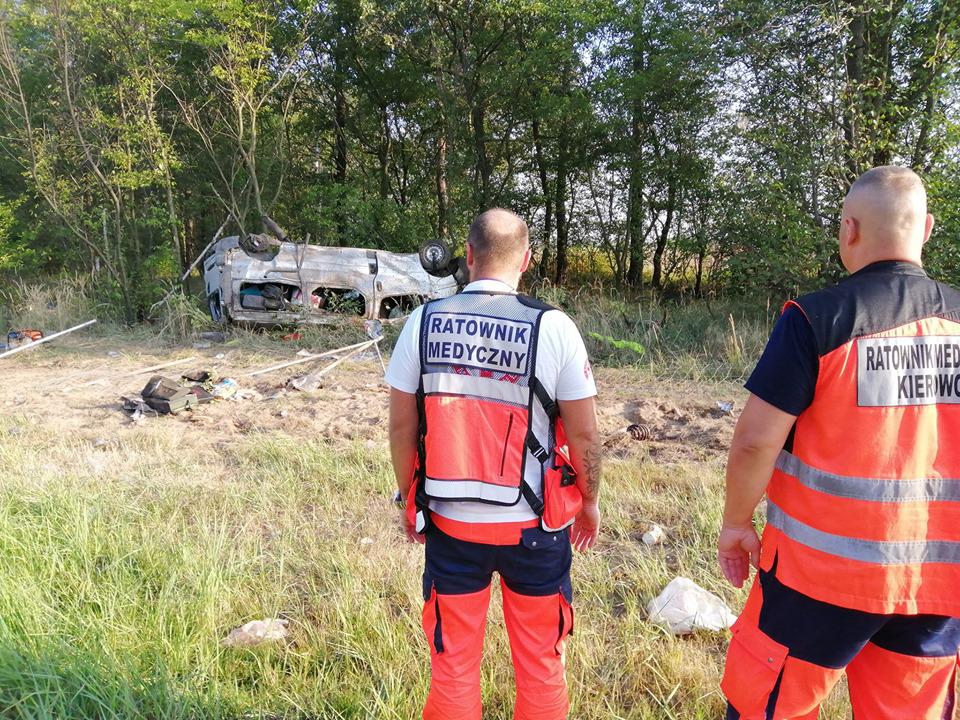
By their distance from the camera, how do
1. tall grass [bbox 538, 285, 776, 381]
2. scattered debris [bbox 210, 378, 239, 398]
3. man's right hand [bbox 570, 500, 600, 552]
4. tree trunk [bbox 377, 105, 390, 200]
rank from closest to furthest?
man's right hand [bbox 570, 500, 600, 552] < scattered debris [bbox 210, 378, 239, 398] < tall grass [bbox 538, 285, 776, 381] < tree trunk [bbox 377, 105, 390, 200]

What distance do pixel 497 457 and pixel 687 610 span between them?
1.42 m

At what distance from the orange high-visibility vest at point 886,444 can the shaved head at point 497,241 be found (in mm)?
733

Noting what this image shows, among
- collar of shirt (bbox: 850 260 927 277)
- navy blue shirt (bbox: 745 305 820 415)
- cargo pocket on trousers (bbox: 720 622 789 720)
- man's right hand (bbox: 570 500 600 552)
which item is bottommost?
cargo pocket on trousers (bbox: 720 622 789 720)

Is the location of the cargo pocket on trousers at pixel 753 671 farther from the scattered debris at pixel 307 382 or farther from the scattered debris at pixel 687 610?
the scattered debris at pixel 307 382

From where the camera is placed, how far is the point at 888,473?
1.39 metres

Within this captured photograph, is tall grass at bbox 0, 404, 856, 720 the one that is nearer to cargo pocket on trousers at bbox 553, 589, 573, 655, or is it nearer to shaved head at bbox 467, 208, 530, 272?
cargo pocket on trousers at bbox 553, 589, 573, 655

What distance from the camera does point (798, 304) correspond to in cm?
142

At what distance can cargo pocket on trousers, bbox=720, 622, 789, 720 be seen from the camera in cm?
146

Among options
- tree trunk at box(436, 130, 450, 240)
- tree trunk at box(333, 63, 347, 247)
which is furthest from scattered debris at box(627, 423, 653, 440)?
tree trunk at box(333, 63, 347, 247)

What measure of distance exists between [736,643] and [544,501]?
59 cm

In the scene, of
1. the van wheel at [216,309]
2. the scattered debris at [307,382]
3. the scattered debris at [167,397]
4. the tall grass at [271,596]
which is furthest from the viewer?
the van wheel at [216,309]

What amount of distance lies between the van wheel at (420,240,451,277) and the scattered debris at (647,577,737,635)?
15.1ft

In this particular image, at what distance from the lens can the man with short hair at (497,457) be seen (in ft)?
5.49

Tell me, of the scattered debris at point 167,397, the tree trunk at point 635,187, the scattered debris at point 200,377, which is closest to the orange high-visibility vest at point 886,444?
the scattered debris at point 167,397
